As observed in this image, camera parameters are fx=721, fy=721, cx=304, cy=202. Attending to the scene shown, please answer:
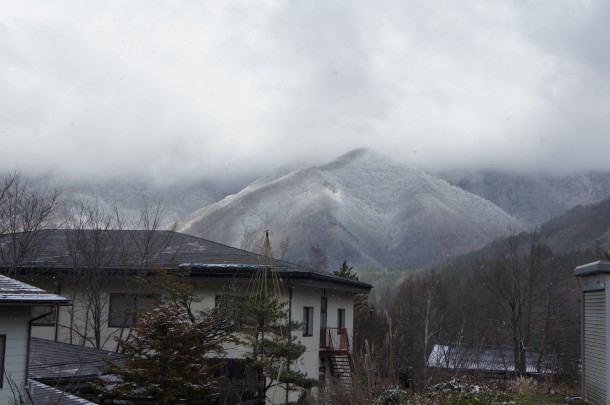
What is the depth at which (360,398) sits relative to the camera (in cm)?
1370

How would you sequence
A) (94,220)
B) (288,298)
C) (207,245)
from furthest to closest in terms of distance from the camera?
(94,220) < (207,245) < (288,298)

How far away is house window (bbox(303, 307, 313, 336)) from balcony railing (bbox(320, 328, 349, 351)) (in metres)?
1.32

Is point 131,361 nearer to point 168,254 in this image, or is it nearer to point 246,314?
point 246,314

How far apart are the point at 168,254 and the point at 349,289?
299 inches

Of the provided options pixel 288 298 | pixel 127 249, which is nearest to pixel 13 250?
pixel 127 249

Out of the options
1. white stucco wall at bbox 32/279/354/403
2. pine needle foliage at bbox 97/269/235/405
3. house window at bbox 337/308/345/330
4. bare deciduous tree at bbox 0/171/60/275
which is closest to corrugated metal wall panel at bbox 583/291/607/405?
pine needle foliage at bbox 97/269/235/405

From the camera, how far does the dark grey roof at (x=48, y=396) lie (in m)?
12.6

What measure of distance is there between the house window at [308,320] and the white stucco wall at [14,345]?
13542 mm

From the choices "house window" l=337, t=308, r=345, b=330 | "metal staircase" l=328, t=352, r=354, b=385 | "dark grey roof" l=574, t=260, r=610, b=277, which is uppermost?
"dark grey roof" l=574, t=260, r=610, b=277

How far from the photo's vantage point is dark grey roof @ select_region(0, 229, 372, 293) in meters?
23.6

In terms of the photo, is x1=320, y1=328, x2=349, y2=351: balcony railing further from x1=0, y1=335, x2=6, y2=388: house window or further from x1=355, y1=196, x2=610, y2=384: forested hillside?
x1=0, y1=335, x2=6, y2=388: house window

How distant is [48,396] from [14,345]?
109cm

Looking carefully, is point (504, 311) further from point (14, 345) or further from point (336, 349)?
point (14, 345)

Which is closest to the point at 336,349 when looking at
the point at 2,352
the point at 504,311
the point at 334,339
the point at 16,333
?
the point at 334,339
